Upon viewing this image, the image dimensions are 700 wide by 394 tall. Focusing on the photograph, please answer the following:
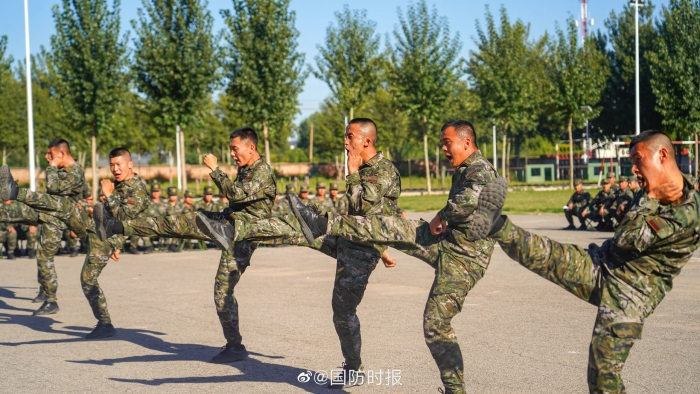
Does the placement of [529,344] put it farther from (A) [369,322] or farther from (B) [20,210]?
(B) [20,210]

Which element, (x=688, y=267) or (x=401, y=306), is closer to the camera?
(x=401, y=306)

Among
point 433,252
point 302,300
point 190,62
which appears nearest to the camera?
point 433,252

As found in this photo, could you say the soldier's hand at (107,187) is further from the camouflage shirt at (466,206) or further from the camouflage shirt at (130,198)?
the camouflage shirt at (466,206)

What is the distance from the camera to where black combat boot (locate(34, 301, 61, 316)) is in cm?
1077

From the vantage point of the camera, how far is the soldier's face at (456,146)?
6.02 m

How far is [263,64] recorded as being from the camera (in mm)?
31859

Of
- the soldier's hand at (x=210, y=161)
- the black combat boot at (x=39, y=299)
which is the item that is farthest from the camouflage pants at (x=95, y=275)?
the black combat boot at (x=39, y=299)

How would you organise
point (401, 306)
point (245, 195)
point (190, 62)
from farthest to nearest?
point (190, 62)
point (401, 306)
point (245, 195)

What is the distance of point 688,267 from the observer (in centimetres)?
1395

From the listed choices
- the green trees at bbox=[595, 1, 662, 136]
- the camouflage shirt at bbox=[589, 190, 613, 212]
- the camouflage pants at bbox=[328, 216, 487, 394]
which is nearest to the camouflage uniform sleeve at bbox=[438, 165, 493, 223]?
the camouflage pants at bbox=[328, 216, 487, 394]

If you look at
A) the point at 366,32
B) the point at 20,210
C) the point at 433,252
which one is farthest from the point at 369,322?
the point at 366,32

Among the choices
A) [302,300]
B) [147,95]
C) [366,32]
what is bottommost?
[302,300]

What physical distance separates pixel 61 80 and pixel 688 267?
2425cm

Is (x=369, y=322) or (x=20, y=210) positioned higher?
(x=20, y=210)
